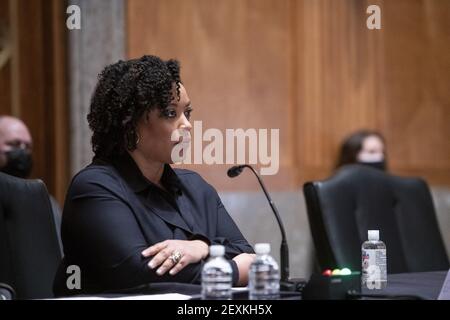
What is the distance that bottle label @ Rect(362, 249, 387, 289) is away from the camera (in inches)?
93.4

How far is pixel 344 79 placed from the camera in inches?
191

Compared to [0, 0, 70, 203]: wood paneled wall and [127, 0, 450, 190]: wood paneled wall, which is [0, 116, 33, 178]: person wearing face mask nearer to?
[0, 0, 70, 203]: wood paneled wall

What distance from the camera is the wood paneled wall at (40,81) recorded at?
4055 millimetres

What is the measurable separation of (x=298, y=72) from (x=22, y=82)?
4.45 ft

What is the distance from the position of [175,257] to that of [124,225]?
0.16 metres

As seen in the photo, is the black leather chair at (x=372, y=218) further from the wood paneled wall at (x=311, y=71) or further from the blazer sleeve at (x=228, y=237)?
the wood paneled wall at (x=311, y=71)

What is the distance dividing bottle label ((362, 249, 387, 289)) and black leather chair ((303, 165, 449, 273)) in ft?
1.56

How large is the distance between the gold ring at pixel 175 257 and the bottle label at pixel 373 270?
0.48m

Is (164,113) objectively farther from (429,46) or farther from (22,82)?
(429,46)

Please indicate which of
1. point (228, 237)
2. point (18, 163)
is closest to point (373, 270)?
point (228, 237)

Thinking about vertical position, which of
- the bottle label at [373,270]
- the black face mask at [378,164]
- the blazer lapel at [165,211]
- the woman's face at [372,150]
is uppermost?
the woman's face at [372,150]

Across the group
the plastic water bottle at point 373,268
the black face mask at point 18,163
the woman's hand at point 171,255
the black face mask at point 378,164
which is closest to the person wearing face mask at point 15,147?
the black face mask at point 18,163

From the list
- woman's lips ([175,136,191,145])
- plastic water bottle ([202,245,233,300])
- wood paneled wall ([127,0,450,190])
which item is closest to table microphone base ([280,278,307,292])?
plastic water bottle ([202,245,233,300])
